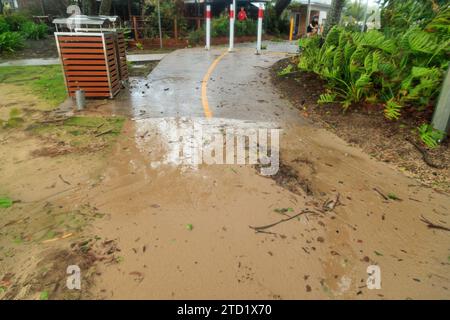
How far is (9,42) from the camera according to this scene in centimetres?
1435

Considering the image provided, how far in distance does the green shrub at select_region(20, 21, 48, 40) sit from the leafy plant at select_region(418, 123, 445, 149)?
19010mm

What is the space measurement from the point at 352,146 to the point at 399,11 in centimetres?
464

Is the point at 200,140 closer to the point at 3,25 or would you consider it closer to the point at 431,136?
the point at 431,136

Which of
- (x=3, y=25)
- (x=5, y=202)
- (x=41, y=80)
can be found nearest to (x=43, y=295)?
(x=5, y=202)

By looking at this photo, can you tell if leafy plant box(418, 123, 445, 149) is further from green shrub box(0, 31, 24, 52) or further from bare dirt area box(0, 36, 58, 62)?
green shrub box(0, 31, 24, 52)

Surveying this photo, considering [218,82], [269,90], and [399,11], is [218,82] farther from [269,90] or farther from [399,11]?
[399,11]

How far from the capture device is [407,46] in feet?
19.6

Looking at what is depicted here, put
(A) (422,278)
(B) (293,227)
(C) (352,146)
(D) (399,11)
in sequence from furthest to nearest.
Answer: (D) (399,11) < (C) (352,146) < (B) (293,227) < (A) (422,278)

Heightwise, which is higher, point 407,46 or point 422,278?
point 407,46

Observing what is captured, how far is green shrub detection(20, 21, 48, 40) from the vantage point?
16.8 m

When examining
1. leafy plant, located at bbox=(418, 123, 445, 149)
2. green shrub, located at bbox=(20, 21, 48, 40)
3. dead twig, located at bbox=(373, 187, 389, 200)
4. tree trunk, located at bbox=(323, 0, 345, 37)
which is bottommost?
dead twig, located at bbox=(373, 187, 389, 200)

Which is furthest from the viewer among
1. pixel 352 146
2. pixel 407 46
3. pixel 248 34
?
pixel 248 34

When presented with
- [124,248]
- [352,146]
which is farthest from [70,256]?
[352,146]

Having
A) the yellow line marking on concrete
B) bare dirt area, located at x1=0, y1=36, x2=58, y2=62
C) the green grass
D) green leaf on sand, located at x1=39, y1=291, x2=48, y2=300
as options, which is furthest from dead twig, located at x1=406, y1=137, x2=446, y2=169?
bare dirt area, located at x1=0, y1=36, x2=58, y2=62
